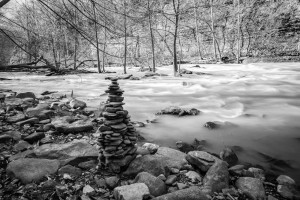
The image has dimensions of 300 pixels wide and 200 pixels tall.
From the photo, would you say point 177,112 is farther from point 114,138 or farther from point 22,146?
point 22,146

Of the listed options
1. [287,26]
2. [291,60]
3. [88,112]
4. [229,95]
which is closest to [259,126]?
[229,95]

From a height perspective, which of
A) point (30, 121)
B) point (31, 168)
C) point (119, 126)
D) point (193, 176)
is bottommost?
point (193, 176)

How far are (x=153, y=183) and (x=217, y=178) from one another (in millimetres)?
844

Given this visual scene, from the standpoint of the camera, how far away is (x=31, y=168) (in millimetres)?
2797

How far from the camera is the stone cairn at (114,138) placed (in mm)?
2926

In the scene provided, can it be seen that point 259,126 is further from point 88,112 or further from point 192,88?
point 192,88

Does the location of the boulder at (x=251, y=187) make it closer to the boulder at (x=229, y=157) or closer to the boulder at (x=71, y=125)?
the boulder at (x=229, y=157)

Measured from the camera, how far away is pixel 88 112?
5.87 meters

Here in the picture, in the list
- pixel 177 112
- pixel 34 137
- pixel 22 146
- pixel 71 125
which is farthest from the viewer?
pixel 177 112

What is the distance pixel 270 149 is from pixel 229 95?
5.01 m

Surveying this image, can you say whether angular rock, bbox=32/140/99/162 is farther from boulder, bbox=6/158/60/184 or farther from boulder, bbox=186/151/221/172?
boulder, bbox=186/151/221/172

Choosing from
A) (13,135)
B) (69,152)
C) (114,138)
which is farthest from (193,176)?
(13,135)

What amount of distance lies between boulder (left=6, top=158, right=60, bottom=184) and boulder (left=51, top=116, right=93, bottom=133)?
1.31 m

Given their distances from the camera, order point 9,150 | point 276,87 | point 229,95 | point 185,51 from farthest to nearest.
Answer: point 185,51
point 276,87
point 229,95
point 9,150
